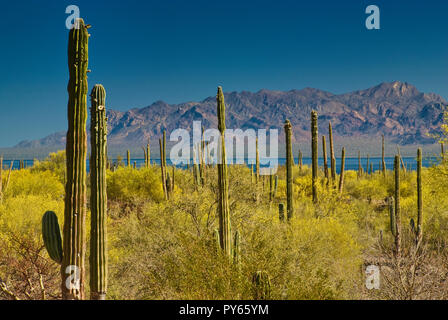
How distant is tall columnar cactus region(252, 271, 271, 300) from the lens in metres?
7.40

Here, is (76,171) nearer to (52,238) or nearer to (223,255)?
(52,238)

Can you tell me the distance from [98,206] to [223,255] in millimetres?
3476

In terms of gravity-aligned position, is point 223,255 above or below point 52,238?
below

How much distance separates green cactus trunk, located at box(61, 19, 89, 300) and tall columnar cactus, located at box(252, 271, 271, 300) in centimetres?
329

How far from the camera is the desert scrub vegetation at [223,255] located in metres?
8.17

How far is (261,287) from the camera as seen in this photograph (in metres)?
7.48

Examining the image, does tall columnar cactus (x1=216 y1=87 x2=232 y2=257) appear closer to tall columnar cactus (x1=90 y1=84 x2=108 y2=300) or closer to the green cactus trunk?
tall columnar cactus (x1=90 y1=84 x2=108 y2=300)

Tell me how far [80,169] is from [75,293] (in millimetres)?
1903

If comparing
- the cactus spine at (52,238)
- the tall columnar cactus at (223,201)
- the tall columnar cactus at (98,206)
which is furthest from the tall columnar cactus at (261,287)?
the cactus spine at (52,238)

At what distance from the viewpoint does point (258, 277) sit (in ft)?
24.9

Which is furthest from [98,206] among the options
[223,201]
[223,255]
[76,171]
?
[223,201]

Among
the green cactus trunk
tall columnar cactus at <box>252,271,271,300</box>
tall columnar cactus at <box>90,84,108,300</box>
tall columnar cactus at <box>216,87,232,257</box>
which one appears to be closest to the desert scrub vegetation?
tall columnar cactus at <box>252,271,271,300</box>
